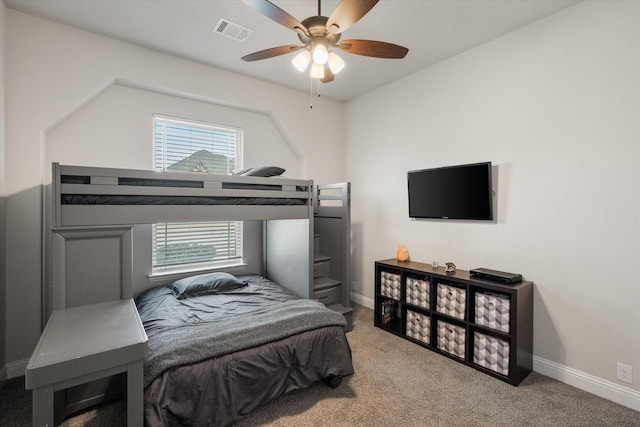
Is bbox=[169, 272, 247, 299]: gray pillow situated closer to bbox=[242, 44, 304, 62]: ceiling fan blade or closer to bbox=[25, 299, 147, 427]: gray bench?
bbox=[25, 299, 147, 427]: gray bench

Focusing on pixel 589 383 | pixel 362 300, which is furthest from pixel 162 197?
pixel 589 383

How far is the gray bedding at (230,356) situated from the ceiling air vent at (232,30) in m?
2.49

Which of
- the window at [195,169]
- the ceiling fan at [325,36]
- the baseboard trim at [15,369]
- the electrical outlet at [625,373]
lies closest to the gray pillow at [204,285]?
the window at [195,169]

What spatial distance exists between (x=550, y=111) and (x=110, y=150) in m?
4.06


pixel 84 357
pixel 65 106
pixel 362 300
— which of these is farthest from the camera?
pixel 362 300

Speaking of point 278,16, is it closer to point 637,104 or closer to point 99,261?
point 99,261

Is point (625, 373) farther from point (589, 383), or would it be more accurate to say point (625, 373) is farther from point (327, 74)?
point (327, 74)

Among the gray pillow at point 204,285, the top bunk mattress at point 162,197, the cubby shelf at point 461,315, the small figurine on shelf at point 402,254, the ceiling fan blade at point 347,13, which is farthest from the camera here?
the small figurine on shelf at point 402,254

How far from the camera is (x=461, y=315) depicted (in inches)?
108

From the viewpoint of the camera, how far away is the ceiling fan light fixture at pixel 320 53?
1.94 meters

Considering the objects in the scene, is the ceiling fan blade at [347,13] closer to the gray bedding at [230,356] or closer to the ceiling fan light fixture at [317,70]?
the ceiling fan light fixture at [317,70]

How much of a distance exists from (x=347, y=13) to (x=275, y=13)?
0.41 metres

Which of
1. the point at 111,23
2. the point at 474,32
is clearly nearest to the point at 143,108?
the point at 111,23

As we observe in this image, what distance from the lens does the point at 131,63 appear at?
2908mm
